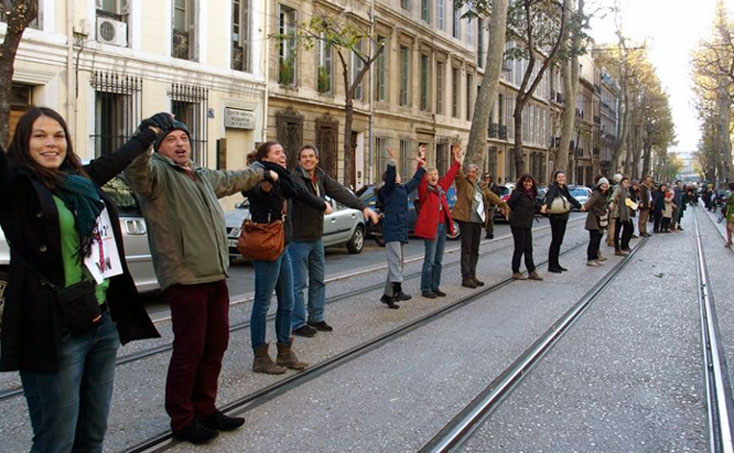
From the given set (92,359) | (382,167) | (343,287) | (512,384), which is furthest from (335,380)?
(382,167)

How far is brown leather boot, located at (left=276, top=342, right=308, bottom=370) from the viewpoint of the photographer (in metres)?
5.68

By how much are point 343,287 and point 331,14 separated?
17.2m

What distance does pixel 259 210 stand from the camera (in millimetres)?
5438

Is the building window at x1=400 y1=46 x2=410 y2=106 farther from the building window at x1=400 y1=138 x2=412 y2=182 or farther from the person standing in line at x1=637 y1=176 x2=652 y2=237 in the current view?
the person standing in line at x1=637 y1=176 x2=652 y2=237

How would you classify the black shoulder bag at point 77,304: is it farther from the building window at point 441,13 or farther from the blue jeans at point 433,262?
the building window at point 441,13

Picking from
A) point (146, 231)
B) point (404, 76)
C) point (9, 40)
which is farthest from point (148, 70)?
point (404, 76)

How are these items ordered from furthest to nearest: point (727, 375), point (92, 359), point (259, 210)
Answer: point (727, 375), point (259, 210), point (92, 359)

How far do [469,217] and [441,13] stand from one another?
2776 centimetres

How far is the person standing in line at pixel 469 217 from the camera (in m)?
10.4

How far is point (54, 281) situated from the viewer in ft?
9.18

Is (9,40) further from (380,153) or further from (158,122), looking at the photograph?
(380,153)

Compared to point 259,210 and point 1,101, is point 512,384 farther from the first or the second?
point 1,101

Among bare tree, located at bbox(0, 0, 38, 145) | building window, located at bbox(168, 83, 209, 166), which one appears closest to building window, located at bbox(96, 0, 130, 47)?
building window, located at bbox(168, 83, 209, 166)

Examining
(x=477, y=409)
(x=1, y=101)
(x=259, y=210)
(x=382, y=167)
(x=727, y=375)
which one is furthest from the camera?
(x=382, y=167)
